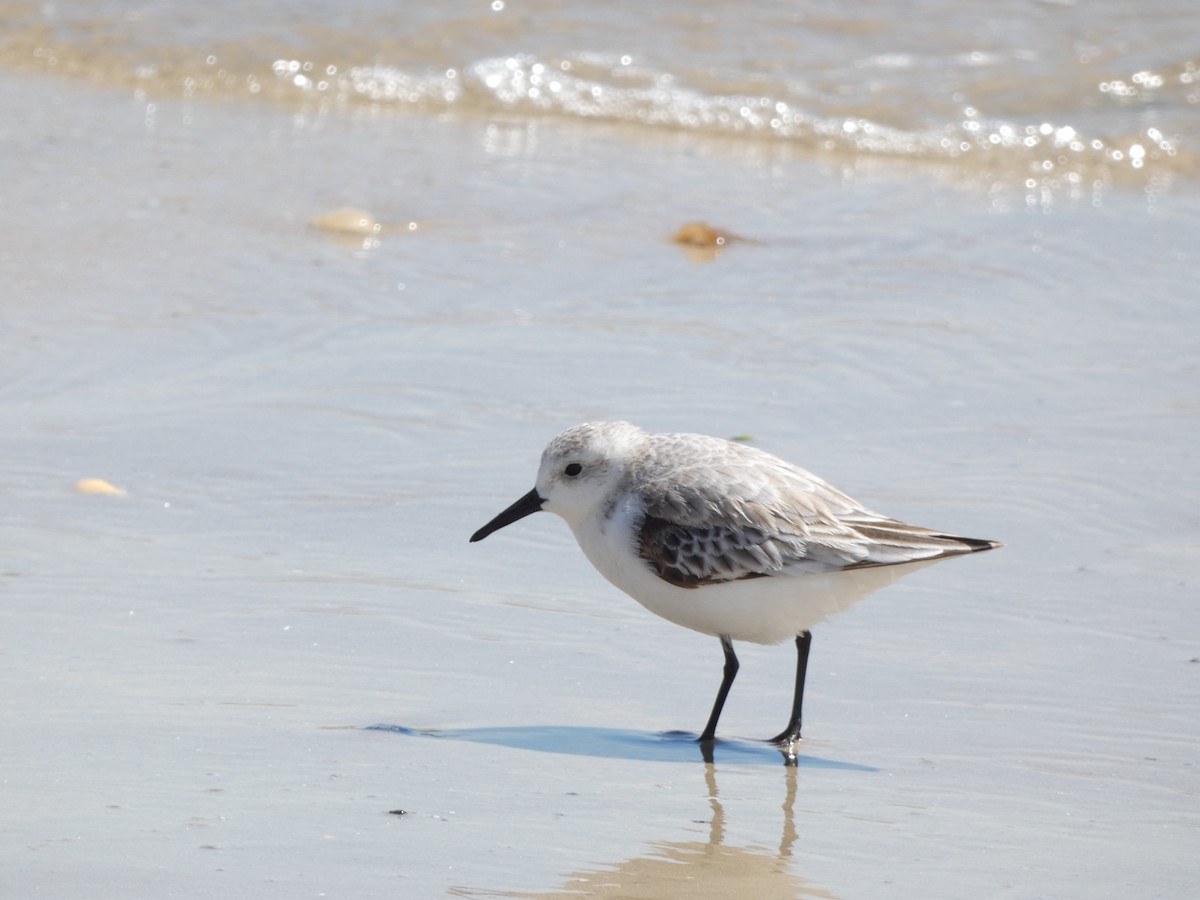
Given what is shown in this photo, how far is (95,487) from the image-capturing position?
18.8 ft

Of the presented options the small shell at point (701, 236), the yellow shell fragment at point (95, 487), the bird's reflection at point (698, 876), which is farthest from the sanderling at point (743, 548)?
the small shell at point (701, 236)

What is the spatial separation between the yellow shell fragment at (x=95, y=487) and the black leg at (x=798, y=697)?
2531 millimetres

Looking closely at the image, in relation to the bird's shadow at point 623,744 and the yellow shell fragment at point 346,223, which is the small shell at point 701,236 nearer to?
the yellow shell fragment at point 346,223

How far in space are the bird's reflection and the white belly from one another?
2.67 ft

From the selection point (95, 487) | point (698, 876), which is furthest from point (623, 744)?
point (95, 487)

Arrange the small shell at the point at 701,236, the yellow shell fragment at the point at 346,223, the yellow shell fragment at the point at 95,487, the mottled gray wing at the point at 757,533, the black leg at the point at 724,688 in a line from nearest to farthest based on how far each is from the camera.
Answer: the black leg at the point at 724,688
the mottled gray wing at the point at 757,533
the yellow shell fragment at the point at 95,487
the yellow shell fragment at the point at 346,223
the small shell at the point at 701,236

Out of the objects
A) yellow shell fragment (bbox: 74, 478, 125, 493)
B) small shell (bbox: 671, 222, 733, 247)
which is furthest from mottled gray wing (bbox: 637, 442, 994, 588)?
small shell (bbox: 671, 222, 733, 247)

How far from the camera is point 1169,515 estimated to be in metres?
5.80

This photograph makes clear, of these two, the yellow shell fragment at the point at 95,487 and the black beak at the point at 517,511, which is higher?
the black beak at the point at 517,511

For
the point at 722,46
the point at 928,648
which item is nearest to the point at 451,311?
the point at 928,648

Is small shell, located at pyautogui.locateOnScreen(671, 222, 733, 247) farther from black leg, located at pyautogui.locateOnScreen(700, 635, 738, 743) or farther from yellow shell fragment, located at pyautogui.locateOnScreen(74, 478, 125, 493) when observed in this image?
black leg, located at pyautogui.locateOnScreen(700, 635, 738, 743)

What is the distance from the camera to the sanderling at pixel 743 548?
445 cm

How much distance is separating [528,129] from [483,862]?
8.41m

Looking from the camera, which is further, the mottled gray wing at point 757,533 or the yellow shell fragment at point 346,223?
the yellow shell fragment at point 346,223
